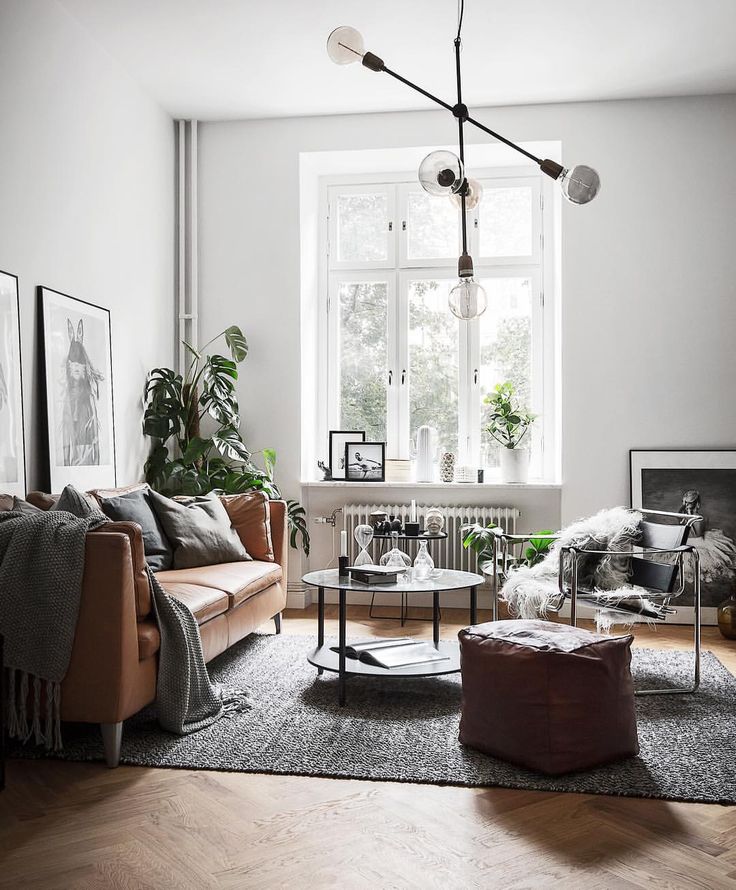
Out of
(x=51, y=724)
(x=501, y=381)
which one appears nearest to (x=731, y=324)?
(x=501, y=381)

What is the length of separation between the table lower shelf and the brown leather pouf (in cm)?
55

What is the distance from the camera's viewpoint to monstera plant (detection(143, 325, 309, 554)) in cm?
486

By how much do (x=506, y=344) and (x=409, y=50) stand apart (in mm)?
1980

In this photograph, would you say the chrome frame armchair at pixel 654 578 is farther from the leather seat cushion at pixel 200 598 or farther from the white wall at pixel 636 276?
the leather seat cushion at pixel 200 598

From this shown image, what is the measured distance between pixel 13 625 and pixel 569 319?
12.0 ft

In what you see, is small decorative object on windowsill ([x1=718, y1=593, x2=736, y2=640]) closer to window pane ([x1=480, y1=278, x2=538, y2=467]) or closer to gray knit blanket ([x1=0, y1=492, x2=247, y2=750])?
window pane ([x1=480, y1=278, x2=538, y2=467])

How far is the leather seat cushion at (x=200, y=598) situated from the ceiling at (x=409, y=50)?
2767mm

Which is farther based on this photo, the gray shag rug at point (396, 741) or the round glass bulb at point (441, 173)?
the round glass bulb at point (441, 173)

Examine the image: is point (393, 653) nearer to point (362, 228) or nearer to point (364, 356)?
point (364, 356)

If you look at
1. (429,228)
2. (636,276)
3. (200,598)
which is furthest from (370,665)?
(429,228)

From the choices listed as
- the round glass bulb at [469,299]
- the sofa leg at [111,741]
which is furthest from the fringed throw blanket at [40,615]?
the round glass bulb at [469,299]

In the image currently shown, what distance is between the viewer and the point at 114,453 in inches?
176

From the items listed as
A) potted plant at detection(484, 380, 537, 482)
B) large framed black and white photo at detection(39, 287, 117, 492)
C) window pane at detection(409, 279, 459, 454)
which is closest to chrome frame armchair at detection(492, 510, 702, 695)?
potted plant at detection(484, 380, 537, 482)

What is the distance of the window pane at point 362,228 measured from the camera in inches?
225
